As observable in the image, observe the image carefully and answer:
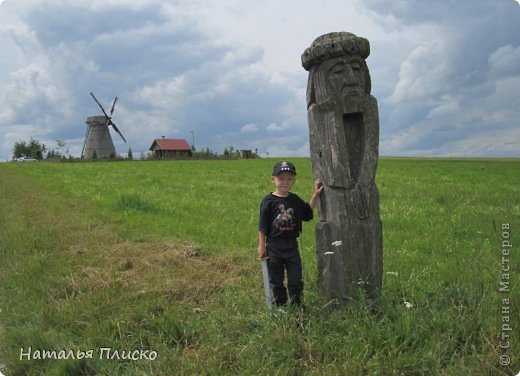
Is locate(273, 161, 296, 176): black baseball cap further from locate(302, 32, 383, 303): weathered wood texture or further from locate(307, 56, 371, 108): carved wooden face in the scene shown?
locate(307, 56, 371, 108): carved wooden face

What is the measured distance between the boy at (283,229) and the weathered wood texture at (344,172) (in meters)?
0.31

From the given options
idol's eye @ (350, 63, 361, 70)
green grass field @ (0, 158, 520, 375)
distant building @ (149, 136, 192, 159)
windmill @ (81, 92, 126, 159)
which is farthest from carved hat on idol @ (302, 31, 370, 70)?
distant building @ (149, 136, 192, 159)

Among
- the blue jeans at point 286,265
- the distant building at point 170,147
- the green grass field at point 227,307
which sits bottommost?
the green grass field at point 227,307

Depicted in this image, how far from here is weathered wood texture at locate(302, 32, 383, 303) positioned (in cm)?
476

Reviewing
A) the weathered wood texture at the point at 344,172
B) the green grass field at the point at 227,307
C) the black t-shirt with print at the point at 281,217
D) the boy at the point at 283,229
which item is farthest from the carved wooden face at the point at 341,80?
the green grass field at the point at 227,307

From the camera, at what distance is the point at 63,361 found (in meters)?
4.38

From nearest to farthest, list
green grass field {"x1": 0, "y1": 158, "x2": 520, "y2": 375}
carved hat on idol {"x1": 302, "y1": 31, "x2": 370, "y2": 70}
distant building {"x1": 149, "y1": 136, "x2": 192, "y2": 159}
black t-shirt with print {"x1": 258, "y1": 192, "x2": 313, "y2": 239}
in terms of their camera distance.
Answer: green grass field {"x1": 0, "y1": 158, "x2": 520, "y2": 375}
carved hat on idol {"x1": 302, "y1": 31, "x2": 370, "y2": 70}
black t-shirt with print {"x1": 258, "y1": 192, "x2": 313, "y2": 239}
distant building {"x1": 149, "y1": 136, "x2": 192, "y2": 159}

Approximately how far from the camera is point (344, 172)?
4.75 meters

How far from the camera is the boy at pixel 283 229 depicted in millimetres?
5051

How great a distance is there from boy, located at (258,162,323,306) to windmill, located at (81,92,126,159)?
7417 centimetres

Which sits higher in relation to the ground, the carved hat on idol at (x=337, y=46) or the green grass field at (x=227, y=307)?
the carved hat on idol at (x=337, y=46)

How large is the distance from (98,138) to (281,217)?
252ft

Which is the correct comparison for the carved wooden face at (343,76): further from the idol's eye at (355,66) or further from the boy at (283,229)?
the boy at (283,229)

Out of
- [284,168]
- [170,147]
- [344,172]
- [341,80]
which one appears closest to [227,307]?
[284,168]
